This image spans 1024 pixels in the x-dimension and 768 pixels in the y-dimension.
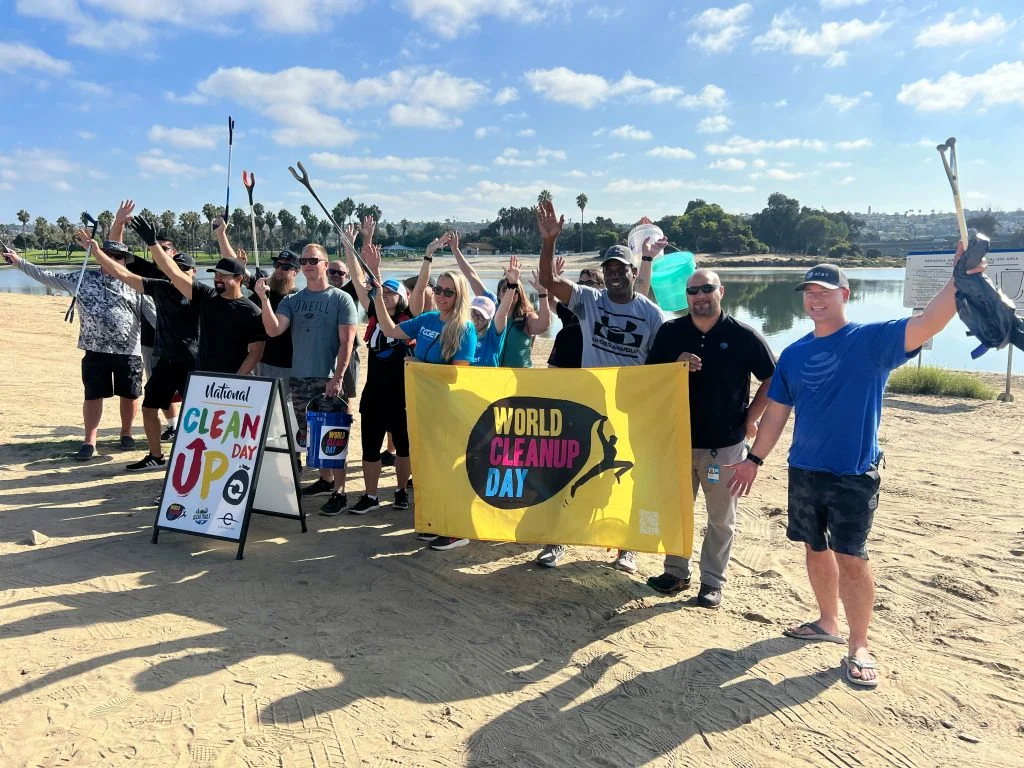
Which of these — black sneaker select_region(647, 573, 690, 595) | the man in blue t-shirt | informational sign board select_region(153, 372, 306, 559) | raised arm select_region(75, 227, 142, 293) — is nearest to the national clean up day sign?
informational sign board select_region(153, 372, 306, 559)

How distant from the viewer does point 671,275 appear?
20.2 feet

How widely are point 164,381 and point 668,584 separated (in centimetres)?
493

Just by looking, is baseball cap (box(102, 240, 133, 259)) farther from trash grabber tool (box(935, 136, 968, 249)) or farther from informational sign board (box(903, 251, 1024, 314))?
informational sign board (box(903, 251, 1024, 314))

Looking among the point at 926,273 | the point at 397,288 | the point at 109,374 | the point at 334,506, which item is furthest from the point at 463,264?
the point at 926,273

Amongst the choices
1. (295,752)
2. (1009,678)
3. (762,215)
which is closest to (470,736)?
(295,752)

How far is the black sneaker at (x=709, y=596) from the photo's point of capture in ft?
13.6

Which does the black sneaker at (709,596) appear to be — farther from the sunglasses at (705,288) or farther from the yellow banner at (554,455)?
the sunglasses at (705,288)

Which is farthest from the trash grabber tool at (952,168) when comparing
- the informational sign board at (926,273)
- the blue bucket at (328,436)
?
the informational sign board at (926,273)

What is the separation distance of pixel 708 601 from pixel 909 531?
237cm

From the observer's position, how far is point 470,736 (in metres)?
2.88

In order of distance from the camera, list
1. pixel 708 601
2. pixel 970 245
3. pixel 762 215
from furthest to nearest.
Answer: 1. pixel 762 215
2. pixel 708 601
3. pixel 970 245

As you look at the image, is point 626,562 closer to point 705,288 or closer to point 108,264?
point 705,288

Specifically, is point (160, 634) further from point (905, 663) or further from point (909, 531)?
point (909, 531)

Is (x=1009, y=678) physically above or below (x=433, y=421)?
below
